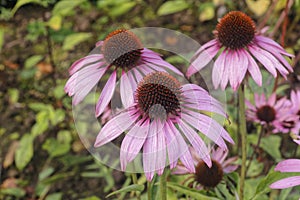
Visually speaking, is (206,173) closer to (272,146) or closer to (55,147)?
(272,146)

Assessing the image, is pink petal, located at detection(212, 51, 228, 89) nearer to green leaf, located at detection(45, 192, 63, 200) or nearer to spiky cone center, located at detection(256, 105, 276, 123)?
spiky cone center, located at detection(256, 105, 276, 123)

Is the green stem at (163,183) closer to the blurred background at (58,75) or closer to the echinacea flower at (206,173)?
the echinacea flower at (206,173)

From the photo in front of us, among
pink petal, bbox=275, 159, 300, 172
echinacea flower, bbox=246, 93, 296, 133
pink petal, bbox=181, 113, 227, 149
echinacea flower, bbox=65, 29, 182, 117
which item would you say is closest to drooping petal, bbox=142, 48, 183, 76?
echinacea flower, bbox=65, 29, 182, 117

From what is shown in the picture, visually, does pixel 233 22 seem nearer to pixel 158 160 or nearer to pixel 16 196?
pixel 158 160

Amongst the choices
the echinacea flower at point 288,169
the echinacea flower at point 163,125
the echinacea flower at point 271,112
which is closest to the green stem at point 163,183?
the echinacea flower at point 163,125

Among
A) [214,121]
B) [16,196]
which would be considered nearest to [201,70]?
[214,121]

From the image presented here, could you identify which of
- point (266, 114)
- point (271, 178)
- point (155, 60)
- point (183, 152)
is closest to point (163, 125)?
point (183, 152)
